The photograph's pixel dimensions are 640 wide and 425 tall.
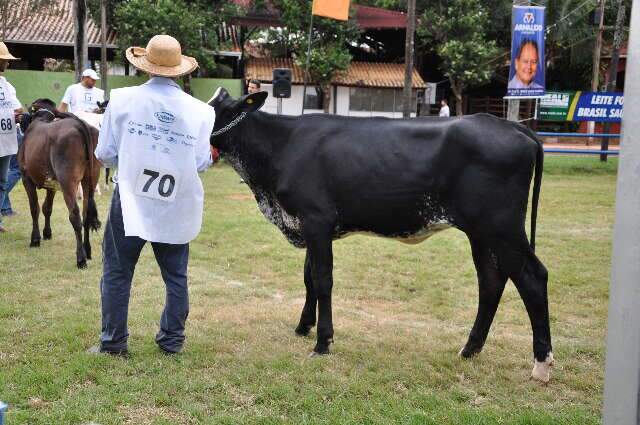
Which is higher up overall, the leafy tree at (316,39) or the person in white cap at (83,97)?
the leafy tree at (316,39)

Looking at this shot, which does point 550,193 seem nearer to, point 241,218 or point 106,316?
point 241,218

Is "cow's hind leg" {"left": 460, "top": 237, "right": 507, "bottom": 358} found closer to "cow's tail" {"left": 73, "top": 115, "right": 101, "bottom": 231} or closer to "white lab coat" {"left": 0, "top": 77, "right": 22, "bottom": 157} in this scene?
"cow's tail" {"left": 73, "top": 115, "right": 101, "bottom": 231}

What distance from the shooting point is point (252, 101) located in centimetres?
487

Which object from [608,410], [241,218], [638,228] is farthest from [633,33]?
[241,218]

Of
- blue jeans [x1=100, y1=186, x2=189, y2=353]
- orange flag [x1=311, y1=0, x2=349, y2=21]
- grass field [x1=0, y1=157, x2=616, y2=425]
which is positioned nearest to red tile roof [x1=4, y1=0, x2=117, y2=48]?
orange flag [x1=311, y1=0, x2=349, y2=21]

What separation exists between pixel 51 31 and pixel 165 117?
2303 centimetres

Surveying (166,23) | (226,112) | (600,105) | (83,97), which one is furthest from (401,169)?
(166,23)

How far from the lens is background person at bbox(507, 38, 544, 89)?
13.3 meters

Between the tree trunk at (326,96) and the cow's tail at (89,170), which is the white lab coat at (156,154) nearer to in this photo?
the cow's tail at (89,170)

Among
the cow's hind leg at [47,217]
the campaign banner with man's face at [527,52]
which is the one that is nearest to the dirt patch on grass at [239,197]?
the cow's hind leg at [47,217]

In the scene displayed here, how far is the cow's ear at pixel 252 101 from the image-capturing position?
479 centimetres

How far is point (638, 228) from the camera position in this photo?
2256 millimetres

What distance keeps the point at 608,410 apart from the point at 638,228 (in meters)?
0.65

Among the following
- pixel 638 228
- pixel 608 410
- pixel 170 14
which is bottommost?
pixel 608 410
